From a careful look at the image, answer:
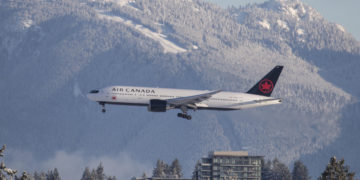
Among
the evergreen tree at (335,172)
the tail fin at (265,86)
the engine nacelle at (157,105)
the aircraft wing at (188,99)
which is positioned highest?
the tail fin at (265,86)

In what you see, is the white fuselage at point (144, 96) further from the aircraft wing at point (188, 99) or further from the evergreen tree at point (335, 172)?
the evergreen tree at point (335, 172)

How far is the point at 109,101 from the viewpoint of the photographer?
540ft

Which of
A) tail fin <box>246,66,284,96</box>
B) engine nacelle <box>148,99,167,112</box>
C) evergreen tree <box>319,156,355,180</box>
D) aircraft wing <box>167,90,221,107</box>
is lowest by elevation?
evergreen tree <box>319,156,355,180</box>

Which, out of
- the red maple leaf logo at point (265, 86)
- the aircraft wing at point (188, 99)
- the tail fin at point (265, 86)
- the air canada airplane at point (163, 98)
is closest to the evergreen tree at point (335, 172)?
the air canada airplane at point (163, 98)

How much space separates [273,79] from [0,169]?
9867 cm

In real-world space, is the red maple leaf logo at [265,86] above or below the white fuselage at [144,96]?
above

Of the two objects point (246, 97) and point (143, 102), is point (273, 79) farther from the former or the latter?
point (143, 102)

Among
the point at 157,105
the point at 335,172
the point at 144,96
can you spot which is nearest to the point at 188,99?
the point at 157,105

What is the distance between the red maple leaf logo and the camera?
→ 178 meters

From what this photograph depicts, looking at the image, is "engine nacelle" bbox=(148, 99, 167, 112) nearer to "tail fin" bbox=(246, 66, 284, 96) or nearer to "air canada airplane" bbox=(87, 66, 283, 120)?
"air canada airplane" bbox=(87, 66, 283, 120)

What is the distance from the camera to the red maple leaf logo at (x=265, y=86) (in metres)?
178

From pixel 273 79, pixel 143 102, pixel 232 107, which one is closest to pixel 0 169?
pixel 143 102

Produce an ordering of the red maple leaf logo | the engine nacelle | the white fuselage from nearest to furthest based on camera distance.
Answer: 1. the engine nacelle
2. the white fuselage
3. the red maple leaf logo

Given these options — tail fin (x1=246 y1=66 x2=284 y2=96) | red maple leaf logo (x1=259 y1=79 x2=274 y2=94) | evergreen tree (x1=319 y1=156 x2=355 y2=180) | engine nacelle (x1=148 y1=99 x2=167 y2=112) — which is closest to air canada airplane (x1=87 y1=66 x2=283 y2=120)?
engine nacelle (x1=148 y1=99 x2=167 y2=112)
